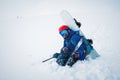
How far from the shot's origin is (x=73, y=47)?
477 centimetres

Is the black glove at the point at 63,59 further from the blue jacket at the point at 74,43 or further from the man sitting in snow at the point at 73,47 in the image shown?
the blue jacket at the point at 74,43

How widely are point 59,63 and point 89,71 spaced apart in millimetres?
1123

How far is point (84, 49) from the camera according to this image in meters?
4.74

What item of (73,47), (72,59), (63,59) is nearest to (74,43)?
(73,47)

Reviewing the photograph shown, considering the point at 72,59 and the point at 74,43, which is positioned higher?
the point at 74,43

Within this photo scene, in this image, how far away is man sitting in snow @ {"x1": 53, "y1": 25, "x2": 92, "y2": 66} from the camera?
4.54 meters

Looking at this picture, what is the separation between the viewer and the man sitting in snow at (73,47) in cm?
454

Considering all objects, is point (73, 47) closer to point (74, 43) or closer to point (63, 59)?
point (74, 43)

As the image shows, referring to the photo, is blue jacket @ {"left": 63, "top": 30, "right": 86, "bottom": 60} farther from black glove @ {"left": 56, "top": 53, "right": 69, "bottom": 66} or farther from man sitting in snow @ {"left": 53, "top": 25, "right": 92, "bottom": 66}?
black glove @ {"left": 56, "top": 53, "right": 69, "bottom": 66}

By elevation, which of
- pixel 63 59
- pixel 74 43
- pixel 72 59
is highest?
pixel 74 43

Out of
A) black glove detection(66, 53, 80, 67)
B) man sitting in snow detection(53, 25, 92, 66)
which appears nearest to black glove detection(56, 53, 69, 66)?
man sitting in snow detection(53, 25, 92, 66)

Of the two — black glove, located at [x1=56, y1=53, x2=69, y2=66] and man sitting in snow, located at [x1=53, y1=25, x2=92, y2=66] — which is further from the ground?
man sitting in snow, located at [x1=53, y1=25, x2=92, y2=66]

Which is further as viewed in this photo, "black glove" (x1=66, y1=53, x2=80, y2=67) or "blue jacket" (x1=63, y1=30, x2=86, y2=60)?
"blue jacket" (x1=63, y1=30, x2=86, y2=60)

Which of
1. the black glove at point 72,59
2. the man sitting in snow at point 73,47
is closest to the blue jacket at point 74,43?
the man sitting in snow at point 73,47
